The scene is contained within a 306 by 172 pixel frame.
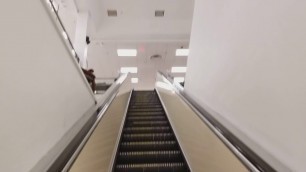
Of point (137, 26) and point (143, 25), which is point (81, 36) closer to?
point (137, 26)

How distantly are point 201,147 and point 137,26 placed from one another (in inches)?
336

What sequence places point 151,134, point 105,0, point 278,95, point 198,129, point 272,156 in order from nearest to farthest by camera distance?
1. point 272,156
2. point 278,95
3. point 198,129
4. point 151,134
5. point 105,0

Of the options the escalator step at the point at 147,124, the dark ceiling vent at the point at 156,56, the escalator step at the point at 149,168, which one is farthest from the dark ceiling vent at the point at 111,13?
the escalator step at the point at 149,168

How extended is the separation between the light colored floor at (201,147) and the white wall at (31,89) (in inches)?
48.0

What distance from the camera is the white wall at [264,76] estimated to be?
180 centimetres

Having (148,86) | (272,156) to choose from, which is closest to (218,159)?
(272,156)

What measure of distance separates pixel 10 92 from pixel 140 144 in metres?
1.91

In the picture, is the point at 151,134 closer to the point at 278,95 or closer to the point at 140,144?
the point at 140,144

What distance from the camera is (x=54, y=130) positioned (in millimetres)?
2252

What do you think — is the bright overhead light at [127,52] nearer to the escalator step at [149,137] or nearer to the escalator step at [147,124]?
the escalator step at [147,124]

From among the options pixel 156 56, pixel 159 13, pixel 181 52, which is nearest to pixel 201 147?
pixel 159 13

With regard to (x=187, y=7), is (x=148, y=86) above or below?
below

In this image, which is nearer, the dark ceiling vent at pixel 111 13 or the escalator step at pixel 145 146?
the escalator step at pixel 145 146

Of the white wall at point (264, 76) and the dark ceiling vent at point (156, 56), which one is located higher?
the white wall at point (264, 76)
